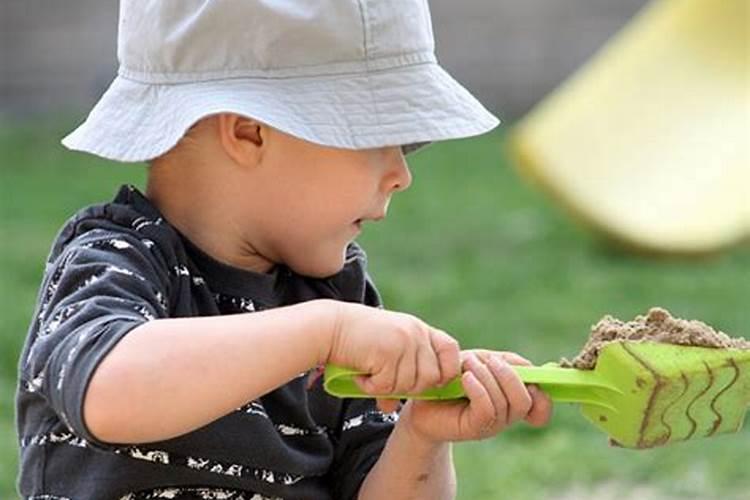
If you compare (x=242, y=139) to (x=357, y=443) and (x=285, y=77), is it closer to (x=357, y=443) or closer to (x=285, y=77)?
(x=285, y=77)

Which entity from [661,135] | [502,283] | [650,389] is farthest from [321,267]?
[661,135]

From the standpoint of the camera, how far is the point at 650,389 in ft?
6.27

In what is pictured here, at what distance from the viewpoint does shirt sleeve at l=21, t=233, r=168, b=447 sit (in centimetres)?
182

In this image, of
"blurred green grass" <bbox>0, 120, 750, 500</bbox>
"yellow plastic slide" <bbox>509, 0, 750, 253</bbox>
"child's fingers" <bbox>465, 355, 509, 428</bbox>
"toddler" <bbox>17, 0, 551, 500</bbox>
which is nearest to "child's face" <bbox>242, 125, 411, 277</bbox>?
"toddler" <bbox>17, 0, 551, 500</bbox>

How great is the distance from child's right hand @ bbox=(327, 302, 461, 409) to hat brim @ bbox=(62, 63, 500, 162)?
0.23 metres

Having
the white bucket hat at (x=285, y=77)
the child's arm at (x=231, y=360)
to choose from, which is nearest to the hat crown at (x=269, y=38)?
the white bucket hat at (x=285, y=77)

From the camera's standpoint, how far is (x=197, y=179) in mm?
2100

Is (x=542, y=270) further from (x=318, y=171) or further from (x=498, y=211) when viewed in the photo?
(x=318, y=171)

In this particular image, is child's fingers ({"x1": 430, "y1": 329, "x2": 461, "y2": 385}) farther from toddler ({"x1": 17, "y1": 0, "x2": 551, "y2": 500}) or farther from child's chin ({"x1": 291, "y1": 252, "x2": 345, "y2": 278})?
child's chin ({"x1": 291, "y1": 252, "x2": 345, "y2": 278})

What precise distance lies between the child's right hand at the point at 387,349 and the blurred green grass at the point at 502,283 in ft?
5.52

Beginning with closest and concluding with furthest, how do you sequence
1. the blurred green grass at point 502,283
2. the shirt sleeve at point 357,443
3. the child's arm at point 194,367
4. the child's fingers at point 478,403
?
the child's arm at point 194,367 → the child's fingers at point 478,403 → the shirt sleeve at point 357,443 → the blurred green grass at point 502,283

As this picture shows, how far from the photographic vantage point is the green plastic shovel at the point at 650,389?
6.30ft

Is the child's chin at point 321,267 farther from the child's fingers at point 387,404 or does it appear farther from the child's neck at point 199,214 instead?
the child's fingers at point 387,404

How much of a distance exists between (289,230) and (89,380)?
0.37 meters
